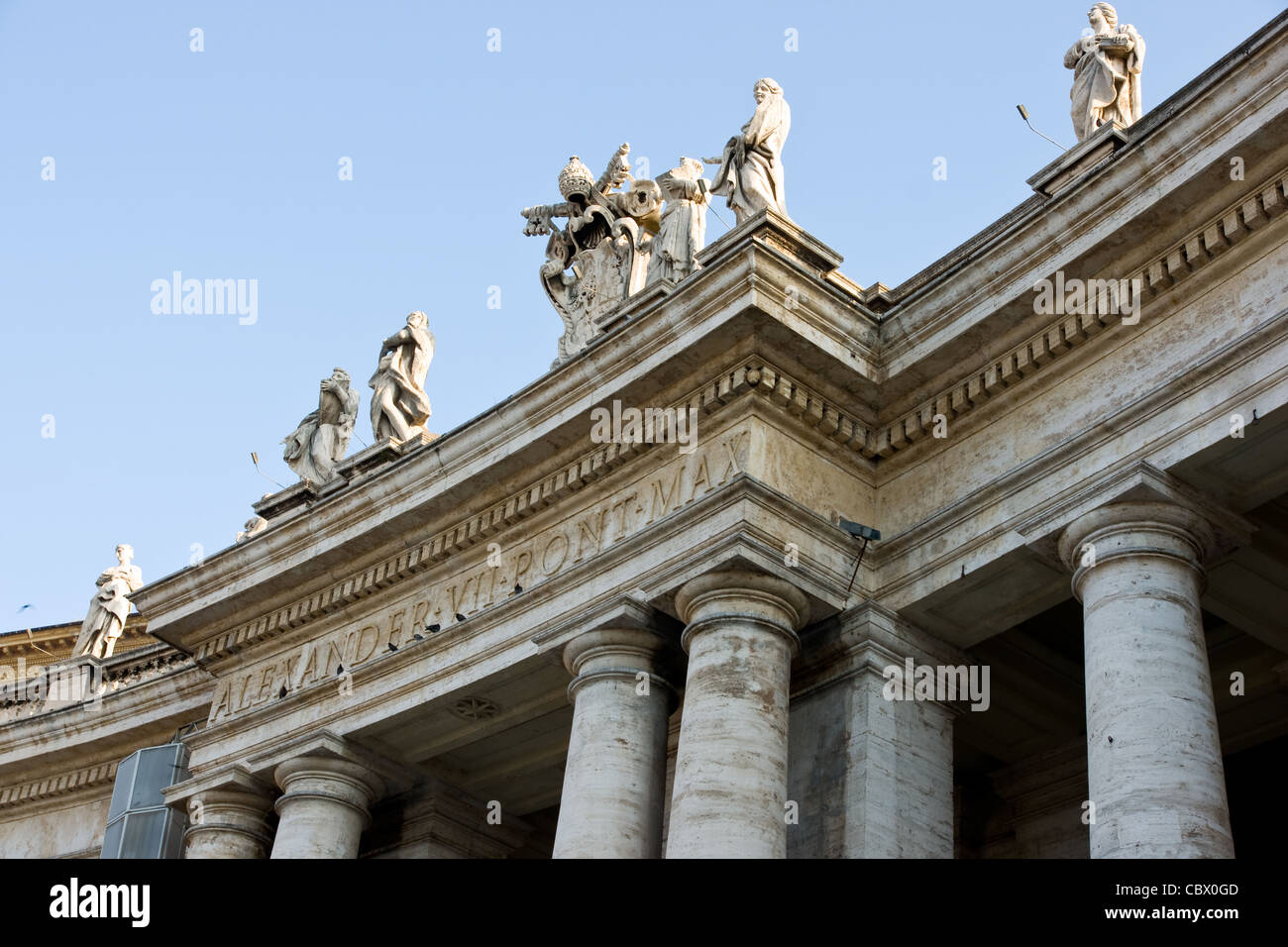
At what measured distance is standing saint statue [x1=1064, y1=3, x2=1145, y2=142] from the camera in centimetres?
2294

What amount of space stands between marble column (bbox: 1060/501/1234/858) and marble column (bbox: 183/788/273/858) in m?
12.2

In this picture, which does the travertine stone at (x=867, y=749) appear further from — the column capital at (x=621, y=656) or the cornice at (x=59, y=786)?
the cornice at (x=59, y=786)

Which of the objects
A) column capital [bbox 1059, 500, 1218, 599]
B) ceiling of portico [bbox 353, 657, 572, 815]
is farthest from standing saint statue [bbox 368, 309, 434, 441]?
column capital [bbox 1059, 500, 1218, 599]

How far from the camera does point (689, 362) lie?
2239cm

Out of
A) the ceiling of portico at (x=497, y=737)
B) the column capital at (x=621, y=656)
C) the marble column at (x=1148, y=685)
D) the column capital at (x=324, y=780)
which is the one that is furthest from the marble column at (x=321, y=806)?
the marble column at (x=1148, y=685)

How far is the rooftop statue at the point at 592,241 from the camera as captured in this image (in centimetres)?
2614

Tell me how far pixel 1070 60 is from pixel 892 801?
9361 mm

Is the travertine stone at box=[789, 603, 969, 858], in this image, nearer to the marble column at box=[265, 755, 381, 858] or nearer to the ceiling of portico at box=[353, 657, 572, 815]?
the ceiling of portico at box=[353, 657, 572, 815]

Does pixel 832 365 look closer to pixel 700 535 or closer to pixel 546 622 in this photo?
pixel 700 535

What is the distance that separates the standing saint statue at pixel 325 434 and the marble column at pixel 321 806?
5.34 metres

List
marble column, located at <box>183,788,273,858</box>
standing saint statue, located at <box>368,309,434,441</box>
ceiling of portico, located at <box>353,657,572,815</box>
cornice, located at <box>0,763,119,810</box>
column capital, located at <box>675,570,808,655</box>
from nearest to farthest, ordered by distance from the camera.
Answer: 1. column capital, located at <box>675,570,808,655</box>
2. ceiling of portico, located at <box>353,657,572,815</box>
3. marble column, located at <box>183,788,273,858</box>
4. standing saint statue, located at <box>368,309,434,441</box>
5. cornice, located at <box>0,763,119,810</box>
